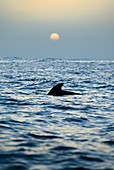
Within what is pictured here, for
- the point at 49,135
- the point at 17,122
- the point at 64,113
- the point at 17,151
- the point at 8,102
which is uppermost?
the point at 8,102

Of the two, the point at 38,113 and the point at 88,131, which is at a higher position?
the point at 38,113

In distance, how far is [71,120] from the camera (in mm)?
12641

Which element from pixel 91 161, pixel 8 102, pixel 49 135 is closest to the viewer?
pixel 91 161

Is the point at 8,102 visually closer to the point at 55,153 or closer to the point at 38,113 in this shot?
the point at 38,113

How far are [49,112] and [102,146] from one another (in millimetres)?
6258

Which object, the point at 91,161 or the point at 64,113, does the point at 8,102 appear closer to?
the point at 64,113

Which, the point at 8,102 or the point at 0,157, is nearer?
the point at 0,157

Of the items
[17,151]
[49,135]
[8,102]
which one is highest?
[8,102]

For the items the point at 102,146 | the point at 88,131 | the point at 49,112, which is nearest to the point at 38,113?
the point at 49,112

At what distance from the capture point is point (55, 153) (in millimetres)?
7984

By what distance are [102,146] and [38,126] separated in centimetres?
334

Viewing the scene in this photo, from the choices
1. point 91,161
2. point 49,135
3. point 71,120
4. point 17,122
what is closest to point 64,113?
point 71,120

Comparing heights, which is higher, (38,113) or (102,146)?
(38,113)

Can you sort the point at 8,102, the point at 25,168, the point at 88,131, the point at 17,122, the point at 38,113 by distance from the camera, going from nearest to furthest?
the point at 25,168, the point at 88,131, the point at 17,122, the point at 38,113, the point at 8,102
